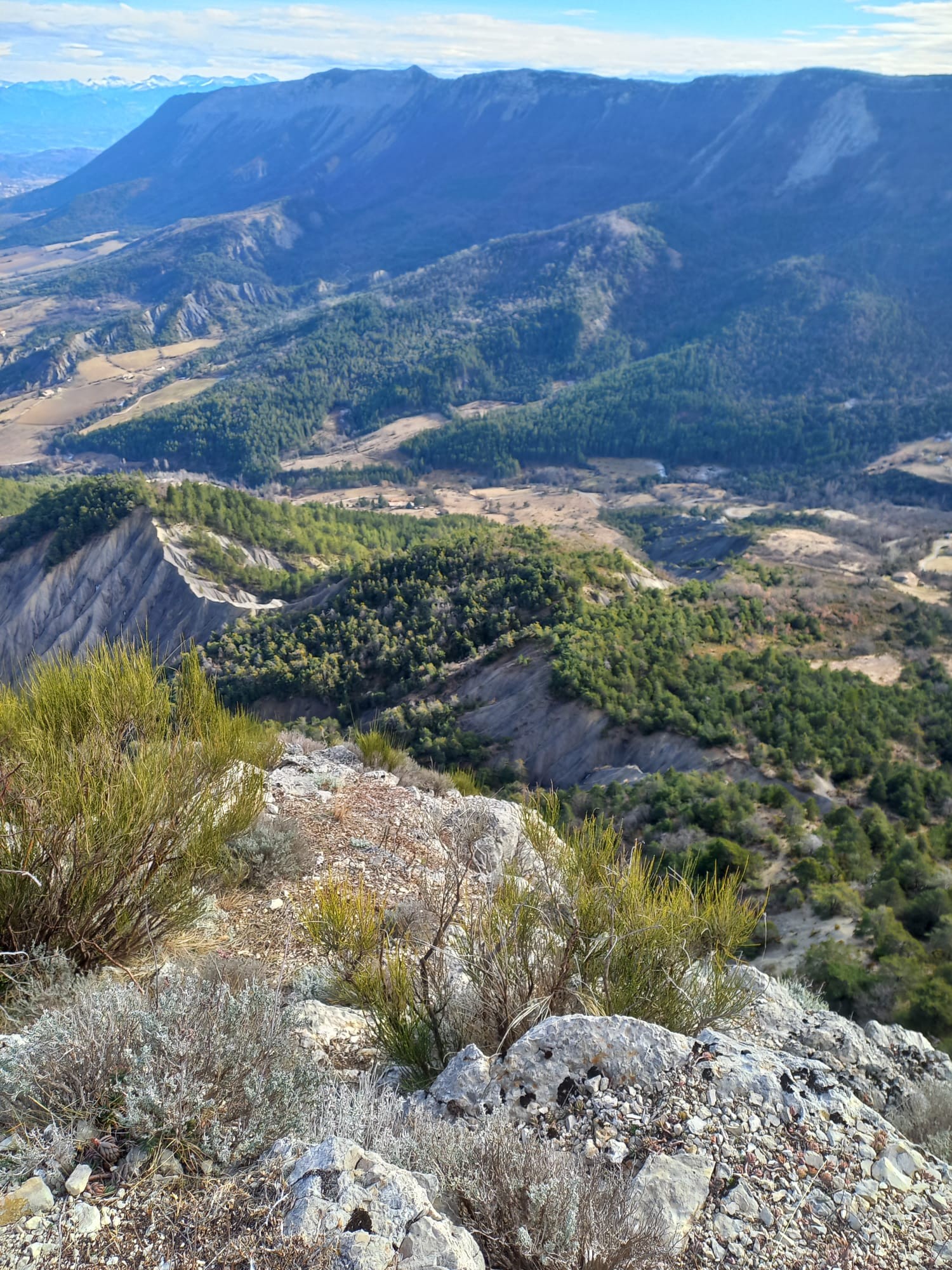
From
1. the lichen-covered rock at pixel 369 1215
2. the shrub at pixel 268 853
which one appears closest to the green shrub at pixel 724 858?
the shrub at pixel 268 853

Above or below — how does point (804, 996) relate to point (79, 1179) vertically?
below

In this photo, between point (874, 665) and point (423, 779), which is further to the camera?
point (874, 665)

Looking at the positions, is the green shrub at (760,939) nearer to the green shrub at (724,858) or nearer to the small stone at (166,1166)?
the green shrub at (724,858)

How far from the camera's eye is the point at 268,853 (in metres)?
9.61

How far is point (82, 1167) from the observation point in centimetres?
404

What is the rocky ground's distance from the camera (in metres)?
3.83

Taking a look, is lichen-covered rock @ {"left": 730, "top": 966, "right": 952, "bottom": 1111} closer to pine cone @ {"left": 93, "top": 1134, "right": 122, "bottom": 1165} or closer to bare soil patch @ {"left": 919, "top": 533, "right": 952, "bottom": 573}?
pine cone @ {"left": 93, "top": 1134, "right": 122, "bottom": 1165}

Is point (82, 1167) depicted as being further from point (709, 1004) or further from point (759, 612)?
point (759, 612)

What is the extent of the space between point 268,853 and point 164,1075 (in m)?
5.16

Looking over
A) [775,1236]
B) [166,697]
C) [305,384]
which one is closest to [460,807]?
[166,697]

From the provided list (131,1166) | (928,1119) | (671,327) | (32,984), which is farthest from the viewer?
(671,327)

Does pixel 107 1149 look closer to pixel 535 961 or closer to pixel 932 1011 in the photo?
pixel 535 961

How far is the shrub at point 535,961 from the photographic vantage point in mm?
6117

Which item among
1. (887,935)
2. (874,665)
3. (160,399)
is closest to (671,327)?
(160,399)
